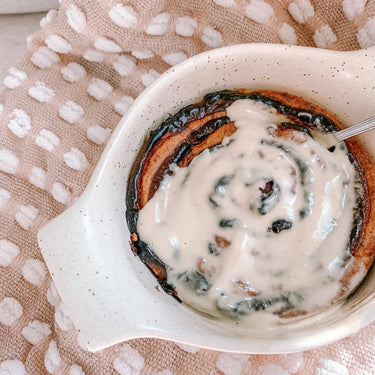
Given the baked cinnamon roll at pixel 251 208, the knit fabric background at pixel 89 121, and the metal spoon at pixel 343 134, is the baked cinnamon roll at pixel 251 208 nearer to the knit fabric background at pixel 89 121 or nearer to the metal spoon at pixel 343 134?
the metal spoon at pixel 343 134

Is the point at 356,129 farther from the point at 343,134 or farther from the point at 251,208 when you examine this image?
the point at 251,208

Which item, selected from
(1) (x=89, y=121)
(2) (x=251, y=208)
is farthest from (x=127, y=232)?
(1) (x=89, y=121)

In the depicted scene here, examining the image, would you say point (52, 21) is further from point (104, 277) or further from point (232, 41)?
point (104, 277)

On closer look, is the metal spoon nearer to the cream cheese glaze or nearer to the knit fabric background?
the cream cheese glaze

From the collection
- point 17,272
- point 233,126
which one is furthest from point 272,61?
point 17,272

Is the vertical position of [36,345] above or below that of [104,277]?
below

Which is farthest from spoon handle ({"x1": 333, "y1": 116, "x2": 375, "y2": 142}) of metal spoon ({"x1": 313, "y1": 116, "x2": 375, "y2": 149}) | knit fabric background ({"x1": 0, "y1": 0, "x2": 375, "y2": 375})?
knit fabric background ({"x1": 0, "y1": 0, "x2": 375, "y2": 375})
